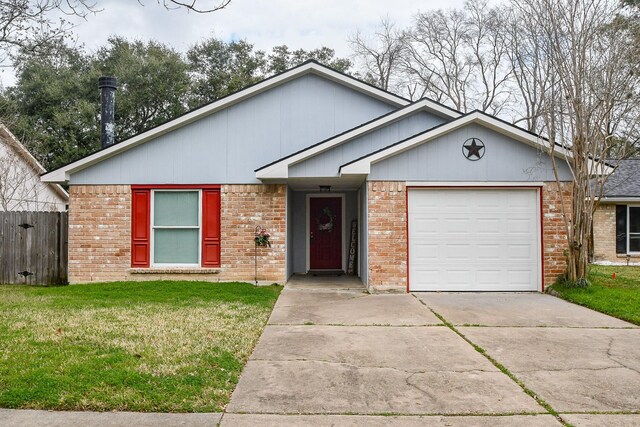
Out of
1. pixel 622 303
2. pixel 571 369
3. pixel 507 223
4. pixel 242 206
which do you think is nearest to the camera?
pixel 571 369

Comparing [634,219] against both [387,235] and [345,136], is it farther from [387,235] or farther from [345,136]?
[345,136]

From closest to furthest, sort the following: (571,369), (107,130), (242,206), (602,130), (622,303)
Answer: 1. (571,369)
2. (622,303)
3. (602,130)
4. (242,206)
5. (107,130)

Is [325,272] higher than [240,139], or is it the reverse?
[240,139]

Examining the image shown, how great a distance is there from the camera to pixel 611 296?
9.30 meters

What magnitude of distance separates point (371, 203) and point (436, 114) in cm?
331

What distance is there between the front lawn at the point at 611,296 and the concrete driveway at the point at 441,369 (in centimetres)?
35

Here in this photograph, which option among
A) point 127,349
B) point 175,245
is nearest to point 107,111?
point 175,245

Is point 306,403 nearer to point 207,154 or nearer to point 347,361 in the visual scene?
point 347,361

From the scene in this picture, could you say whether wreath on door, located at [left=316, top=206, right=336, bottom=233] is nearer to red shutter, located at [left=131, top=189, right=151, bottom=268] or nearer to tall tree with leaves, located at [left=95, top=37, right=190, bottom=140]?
red shutter, located at [left=131, top=189, right=151, bottom=268]

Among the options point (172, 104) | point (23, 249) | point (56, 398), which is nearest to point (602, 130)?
point (56, 398)

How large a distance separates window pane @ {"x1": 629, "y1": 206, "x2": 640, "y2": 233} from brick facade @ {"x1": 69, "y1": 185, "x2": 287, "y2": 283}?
42.9 ft

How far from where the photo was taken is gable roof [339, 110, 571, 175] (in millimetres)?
10312

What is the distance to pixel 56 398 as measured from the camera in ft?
13.1

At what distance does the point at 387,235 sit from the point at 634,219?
1191 cm
